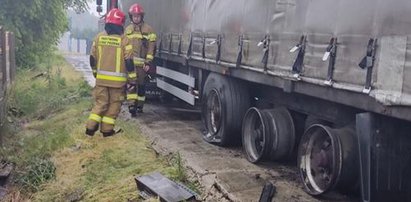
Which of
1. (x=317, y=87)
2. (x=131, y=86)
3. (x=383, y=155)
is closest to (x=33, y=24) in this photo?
(x=131, y=86)

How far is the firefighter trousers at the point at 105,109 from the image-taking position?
7.60 m

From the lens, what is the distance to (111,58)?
24.6 feet

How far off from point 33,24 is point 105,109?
1132 cm

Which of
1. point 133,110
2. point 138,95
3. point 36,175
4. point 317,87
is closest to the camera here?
point 317,87

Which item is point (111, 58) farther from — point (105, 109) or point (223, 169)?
point (223, 169)

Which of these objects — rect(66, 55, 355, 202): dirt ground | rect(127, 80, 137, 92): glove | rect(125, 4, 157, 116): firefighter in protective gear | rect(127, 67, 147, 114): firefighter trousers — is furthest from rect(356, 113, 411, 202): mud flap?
rect(125, 4, 157, 116): firefighter in protective gear

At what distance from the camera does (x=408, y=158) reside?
3.78m

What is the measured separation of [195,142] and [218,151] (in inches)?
25.8

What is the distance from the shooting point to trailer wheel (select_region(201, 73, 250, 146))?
21.3ft

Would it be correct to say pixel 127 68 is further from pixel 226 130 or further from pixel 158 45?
pixel 158 45

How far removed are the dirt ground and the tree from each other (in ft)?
32.4

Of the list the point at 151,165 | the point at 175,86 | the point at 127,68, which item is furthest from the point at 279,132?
the point at 175,86

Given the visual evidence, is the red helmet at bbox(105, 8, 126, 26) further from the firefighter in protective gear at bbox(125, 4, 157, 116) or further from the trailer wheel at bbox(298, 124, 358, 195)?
the trailer wheel at bbox(298, 124, 358, 195)

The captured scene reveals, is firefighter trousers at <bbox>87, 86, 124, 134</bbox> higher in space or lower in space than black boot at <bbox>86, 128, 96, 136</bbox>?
higher
